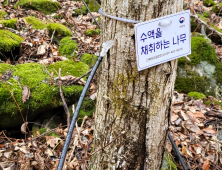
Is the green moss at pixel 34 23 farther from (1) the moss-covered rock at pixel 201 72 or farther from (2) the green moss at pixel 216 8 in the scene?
(2) the green moss at pixel 216 8

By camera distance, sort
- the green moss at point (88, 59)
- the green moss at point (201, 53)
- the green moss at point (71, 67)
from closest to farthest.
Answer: the green moss at point (71, 67)
the green moss at point (88, 59)
the green moss at point (201, 53)

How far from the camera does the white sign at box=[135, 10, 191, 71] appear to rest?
1051 millimetres

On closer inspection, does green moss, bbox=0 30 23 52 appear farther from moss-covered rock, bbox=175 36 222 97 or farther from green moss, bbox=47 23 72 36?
moss-covered rock, bbox=175 36 222 97

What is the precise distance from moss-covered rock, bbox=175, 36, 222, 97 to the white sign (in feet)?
9.61

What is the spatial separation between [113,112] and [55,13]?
662 cm

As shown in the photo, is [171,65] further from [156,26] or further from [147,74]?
[156,26]

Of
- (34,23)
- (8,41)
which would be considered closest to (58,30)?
(34,23)

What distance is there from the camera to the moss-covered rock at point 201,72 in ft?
12.9

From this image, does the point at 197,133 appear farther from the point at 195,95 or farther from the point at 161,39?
the point at 161,39

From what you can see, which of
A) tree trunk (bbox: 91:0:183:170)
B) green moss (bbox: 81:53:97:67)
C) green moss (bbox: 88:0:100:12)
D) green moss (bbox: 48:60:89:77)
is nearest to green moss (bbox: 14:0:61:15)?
green moss (bbox: 88:0:100:12)

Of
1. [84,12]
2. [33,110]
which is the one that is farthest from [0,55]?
[84,12]

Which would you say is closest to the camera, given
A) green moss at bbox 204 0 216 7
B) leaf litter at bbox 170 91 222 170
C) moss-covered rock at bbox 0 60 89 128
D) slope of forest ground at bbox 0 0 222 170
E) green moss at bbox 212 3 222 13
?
slope of forest ground at bbox 0 0 222 170

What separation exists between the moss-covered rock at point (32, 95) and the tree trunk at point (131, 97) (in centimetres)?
147

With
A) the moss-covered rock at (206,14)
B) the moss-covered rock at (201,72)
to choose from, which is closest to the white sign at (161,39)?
the moss-covered rock at (201,72)
